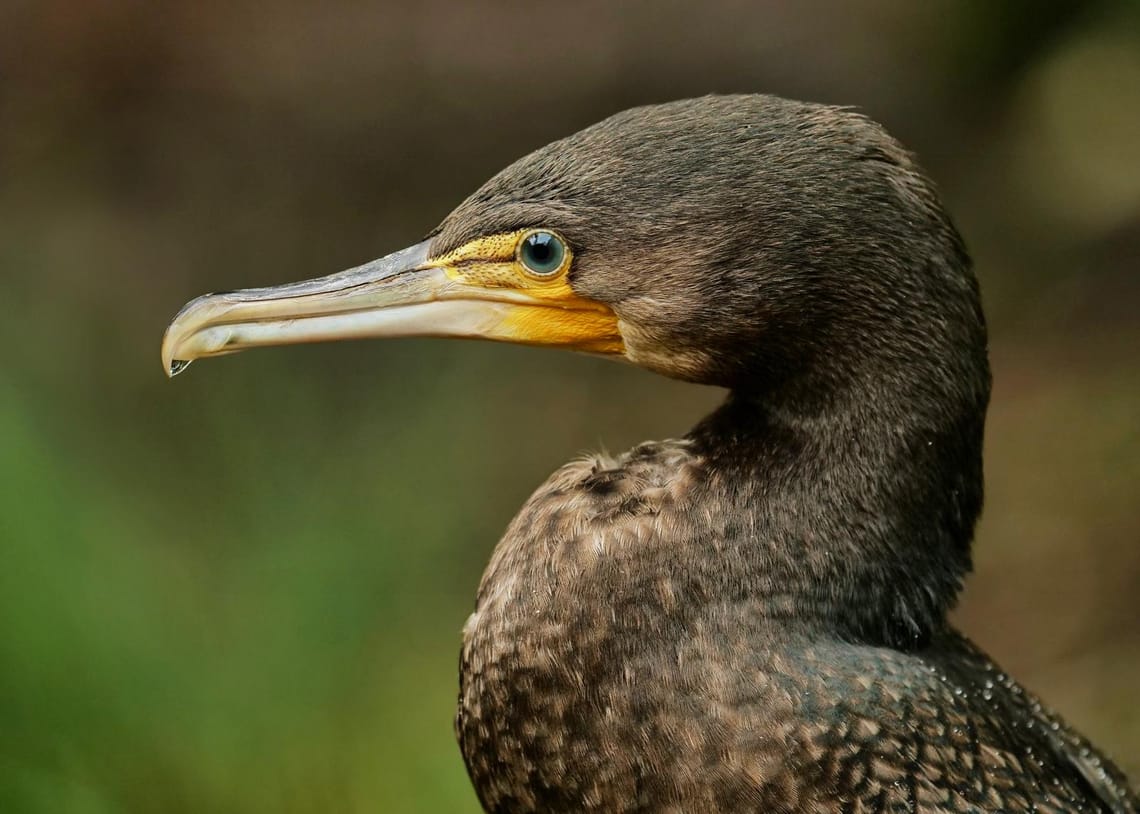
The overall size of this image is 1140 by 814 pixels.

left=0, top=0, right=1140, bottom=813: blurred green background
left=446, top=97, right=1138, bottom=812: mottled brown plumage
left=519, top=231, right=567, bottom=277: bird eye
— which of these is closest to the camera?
left=446, top=97, right=1138, bottom=812: mottled brown plumage

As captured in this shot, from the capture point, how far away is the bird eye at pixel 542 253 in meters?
2.52

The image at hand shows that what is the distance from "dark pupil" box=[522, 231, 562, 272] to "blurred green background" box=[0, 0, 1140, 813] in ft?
6.71

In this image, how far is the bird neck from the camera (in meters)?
2.45

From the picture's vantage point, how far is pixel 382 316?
2646 millimetres

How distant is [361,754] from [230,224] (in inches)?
→ 163

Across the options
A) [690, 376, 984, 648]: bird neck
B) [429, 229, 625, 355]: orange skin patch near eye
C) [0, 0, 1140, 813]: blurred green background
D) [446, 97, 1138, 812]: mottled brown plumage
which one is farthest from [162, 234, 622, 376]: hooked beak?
[0, 0, 1140, 813]: blurred green background

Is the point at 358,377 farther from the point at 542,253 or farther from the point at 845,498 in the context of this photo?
the point at 845,498

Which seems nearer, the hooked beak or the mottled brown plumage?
the mottled brown plumage

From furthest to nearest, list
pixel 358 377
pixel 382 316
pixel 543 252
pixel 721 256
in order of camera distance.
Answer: pixel 358 377 → pixel 382 316 → pixel 543 252 → pixel 721 256

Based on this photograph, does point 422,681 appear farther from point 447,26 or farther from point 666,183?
point 447,26

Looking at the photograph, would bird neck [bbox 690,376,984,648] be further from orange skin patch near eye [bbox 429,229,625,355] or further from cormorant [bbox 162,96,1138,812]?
orange skin patch near eye [bbox 429,229,625,355]

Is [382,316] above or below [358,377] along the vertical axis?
below

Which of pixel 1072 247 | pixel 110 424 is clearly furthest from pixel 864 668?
pixel 1072 247

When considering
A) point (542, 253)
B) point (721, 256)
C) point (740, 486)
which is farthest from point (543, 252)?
point (740, 486)
